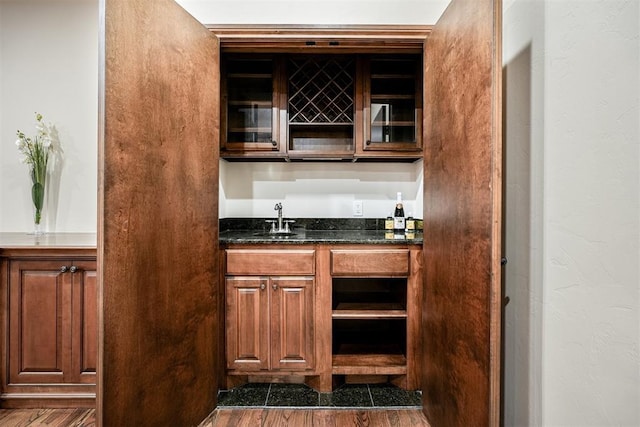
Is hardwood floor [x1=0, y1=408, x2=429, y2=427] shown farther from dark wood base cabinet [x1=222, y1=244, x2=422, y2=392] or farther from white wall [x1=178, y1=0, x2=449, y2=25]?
white wall [x1=178, y1=0, x2=449, y2=25]

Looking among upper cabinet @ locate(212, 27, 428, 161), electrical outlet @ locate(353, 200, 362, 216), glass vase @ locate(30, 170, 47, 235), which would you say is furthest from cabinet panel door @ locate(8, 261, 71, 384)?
electrical outlet @ locate(353, 200, 362, 216)

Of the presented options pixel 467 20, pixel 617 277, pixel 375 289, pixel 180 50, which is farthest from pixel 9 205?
pixel 617 277

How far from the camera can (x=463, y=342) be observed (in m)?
1.40

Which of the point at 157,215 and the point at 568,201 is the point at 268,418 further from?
the point at 568,201

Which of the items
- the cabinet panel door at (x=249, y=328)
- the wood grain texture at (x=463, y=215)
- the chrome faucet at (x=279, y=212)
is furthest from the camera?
the chrome faucet at (x=279, y=212)

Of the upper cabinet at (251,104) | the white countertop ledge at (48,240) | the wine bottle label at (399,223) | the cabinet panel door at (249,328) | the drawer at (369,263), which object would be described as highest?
the upper cabinet at (251,104)

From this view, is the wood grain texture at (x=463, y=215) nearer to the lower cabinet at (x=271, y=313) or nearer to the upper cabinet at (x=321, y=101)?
the upper cabinet at (x=321, y=101)

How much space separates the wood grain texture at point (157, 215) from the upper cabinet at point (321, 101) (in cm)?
48

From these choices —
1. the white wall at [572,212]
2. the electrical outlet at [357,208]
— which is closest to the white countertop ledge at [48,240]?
the electrical outlet at [357,208]

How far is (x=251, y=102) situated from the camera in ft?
7.93

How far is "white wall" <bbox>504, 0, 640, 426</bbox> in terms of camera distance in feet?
2.97

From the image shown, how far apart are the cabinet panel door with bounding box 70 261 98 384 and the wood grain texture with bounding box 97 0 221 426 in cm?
58

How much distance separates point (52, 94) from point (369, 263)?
2427 millimetres

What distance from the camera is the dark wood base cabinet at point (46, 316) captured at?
6.01 feet
